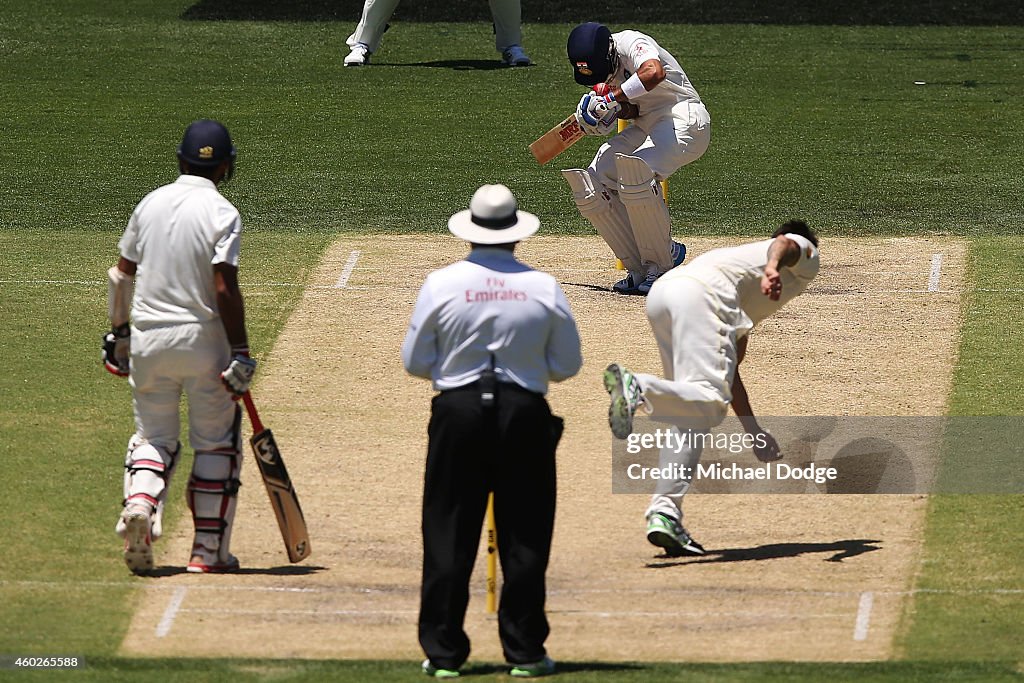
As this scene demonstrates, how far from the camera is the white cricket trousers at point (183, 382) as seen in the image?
7.91 meters

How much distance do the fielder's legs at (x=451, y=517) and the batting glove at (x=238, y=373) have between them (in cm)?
141

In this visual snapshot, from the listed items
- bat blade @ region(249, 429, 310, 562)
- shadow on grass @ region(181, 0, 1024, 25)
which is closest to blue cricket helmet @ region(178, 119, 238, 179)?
bat blade @ region(249, 429, 310, 562)

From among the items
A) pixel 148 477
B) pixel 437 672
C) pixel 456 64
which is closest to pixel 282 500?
pixel 148 477

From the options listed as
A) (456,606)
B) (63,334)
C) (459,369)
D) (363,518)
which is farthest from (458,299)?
(63,334)

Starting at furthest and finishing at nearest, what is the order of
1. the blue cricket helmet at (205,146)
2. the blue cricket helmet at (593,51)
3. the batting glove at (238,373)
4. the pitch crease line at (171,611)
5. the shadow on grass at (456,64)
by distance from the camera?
the shadow on grass at (456,64) < the blue cricket helmet at (593,51) < the blue cricket helmet at (205,146) < the batting glove at (238,373) < the pitch crease line at (171,611)

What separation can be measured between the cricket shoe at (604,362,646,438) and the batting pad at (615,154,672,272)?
5.14 metres

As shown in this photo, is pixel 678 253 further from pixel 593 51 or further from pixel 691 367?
pixel 691 367

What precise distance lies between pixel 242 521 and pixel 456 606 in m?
2.56

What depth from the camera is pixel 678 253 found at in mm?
13367

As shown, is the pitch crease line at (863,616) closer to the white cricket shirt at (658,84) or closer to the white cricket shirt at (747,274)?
the white cricket shirt at (747,274)

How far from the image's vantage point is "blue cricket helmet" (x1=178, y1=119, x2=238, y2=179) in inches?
317

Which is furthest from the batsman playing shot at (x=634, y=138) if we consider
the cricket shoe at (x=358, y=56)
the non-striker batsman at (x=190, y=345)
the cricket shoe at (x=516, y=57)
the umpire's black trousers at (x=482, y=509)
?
the cricket shoe at (x=358, y=56)

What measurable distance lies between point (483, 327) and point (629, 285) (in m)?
6.57

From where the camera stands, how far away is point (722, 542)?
8.72 metres
